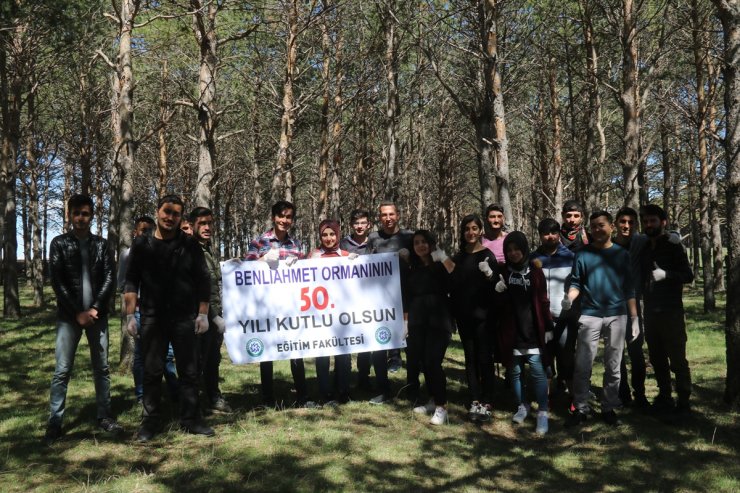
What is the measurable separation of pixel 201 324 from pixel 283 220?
159 cm

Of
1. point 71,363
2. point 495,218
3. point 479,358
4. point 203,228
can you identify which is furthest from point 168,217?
point 495,218

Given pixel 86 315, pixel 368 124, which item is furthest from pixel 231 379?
pixel 368 124

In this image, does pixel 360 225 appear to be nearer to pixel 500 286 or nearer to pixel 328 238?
pixel 328 238

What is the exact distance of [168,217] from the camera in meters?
5.31

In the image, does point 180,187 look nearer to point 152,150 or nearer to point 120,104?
point 152,150

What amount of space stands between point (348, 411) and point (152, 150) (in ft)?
92.0

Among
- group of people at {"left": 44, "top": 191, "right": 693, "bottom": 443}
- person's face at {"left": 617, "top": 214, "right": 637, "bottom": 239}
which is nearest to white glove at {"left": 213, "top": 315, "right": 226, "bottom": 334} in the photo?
group of people at {"left": 44, "top": 191, "right": 693, "bottom": 443}

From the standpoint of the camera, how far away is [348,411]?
643cm

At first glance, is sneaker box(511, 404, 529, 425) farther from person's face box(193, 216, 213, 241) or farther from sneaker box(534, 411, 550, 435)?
person's face box(193, 216, 213, 241)

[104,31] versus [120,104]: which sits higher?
[104,31]

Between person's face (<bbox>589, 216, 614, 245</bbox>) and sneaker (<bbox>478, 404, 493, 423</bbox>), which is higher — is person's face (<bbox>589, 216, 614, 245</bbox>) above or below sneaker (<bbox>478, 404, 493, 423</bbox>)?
above

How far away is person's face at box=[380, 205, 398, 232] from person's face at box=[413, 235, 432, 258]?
3.16 ft

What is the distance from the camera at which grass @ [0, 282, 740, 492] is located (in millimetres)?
4586

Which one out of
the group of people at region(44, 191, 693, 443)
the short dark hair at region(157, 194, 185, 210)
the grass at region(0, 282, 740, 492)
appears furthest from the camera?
the group of people at region(44, 191, 693, 443)
